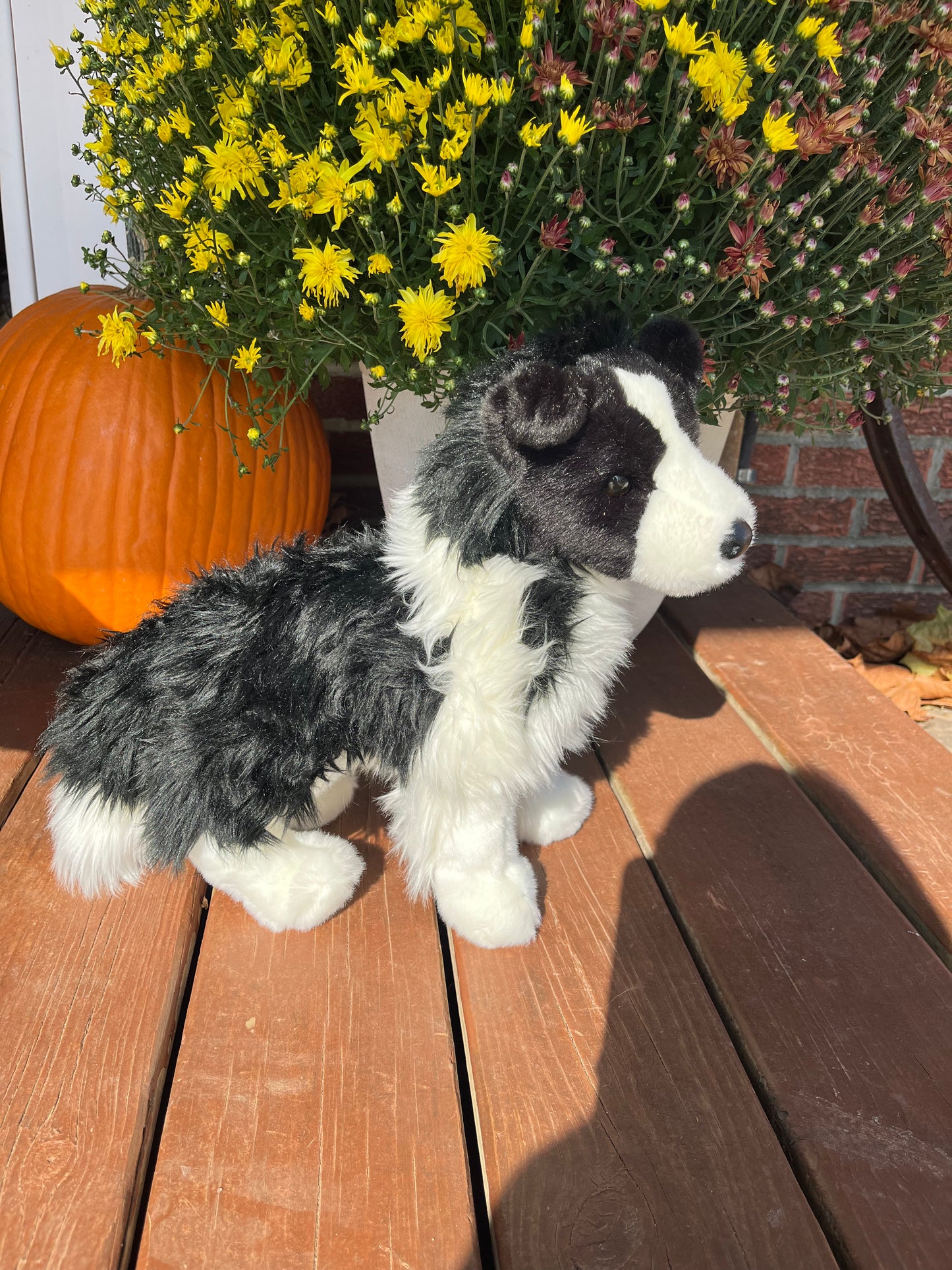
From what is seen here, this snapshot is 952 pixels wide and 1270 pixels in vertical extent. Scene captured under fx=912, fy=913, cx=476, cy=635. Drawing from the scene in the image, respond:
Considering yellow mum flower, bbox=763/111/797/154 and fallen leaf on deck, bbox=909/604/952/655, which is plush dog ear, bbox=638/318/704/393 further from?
fallen leaf on deck, bbox=909/604/952/655

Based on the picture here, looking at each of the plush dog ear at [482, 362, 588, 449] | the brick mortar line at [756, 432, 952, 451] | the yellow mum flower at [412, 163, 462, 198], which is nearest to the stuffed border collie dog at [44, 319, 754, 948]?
the plush dog ear at [482, 362, 588, 449]

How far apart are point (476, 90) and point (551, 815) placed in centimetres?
94

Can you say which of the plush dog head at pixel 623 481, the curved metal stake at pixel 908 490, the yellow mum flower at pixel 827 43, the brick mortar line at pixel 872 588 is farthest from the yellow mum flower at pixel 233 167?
the brick mortar line at pixel 872 588

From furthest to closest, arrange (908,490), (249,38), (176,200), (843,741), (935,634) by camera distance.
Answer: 1. (935,634)
2. (908,490)
3. (843,741)
4. (176,200)
5. (249,38)

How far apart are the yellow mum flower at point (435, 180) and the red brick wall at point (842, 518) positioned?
1.52 metres

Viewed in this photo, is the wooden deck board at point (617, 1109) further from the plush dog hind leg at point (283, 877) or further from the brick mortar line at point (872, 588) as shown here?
the brick mortar line at point (872, 588)

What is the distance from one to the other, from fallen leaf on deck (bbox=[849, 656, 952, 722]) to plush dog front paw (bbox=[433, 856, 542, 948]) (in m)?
1.44

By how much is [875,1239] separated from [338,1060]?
55cm

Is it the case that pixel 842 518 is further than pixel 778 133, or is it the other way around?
pixel 842 518

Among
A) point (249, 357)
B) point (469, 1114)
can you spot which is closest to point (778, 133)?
point (249, 357)

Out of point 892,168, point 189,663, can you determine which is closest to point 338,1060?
point 189,663

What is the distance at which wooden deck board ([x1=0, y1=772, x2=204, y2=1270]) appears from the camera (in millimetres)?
828

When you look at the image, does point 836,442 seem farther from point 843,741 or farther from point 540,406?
point 540,406

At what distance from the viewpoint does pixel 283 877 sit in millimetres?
1149
